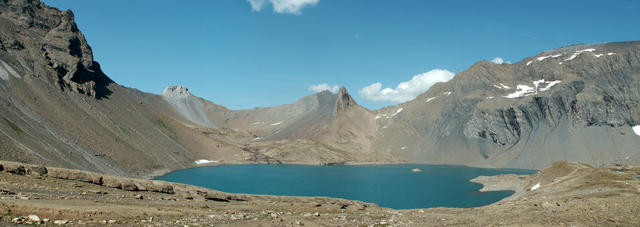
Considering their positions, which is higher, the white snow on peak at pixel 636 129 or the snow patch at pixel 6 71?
the snow patch at pixel 6 71

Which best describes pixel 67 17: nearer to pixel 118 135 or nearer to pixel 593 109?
pixel 118 135

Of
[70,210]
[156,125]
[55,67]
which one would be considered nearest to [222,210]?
[70,210]

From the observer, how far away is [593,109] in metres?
196

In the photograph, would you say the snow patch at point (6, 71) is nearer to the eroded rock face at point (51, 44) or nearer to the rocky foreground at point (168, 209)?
the eroded rock face at point (51, 44)

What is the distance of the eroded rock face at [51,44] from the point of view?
125 m

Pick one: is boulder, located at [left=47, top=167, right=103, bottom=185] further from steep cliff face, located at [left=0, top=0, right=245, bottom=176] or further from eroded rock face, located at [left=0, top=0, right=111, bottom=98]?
eroded rock face, located at [left=0, top=0, right=111, bottom=98]

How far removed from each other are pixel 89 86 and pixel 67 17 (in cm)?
3887

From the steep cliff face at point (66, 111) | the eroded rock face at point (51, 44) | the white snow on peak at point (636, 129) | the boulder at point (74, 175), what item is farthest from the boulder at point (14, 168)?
the white snow on peak at point (636, 129)

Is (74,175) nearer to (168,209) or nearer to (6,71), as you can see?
(168,209)

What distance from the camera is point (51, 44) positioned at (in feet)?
461

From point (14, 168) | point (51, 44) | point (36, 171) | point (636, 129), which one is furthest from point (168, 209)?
point (636, 129)

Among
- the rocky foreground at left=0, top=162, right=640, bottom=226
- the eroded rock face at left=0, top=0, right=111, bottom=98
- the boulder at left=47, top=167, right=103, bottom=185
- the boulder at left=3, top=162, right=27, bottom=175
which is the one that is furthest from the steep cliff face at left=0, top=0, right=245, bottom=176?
the rocky foreground at left=0, top=162, right=640, bottom=226

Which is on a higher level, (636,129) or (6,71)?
(6,71)

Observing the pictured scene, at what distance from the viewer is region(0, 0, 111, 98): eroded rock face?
412 feet
